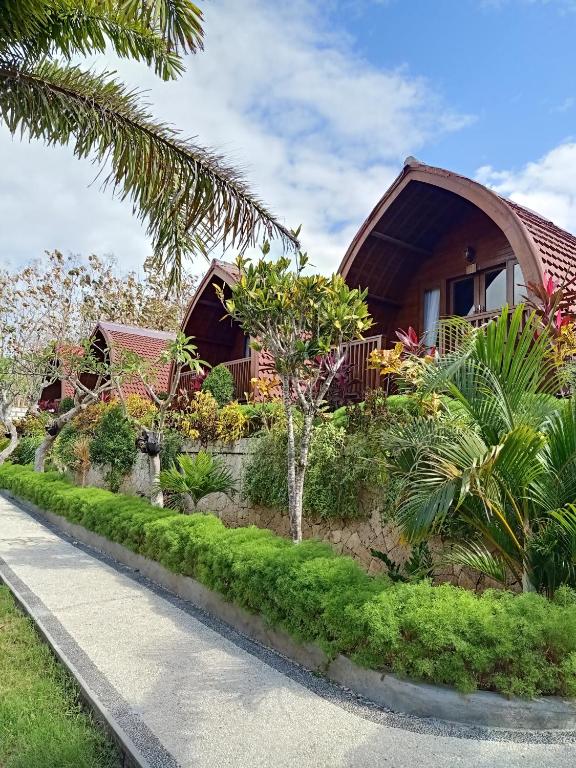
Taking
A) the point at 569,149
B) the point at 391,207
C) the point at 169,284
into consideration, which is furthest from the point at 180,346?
the point at 569,149

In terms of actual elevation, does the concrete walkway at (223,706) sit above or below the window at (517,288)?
below

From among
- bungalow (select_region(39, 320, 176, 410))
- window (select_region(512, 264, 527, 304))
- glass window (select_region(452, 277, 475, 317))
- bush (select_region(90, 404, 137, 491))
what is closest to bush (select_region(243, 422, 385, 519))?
window (select_region(512, 264, 527, 304))

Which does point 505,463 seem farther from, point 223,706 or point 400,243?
point 400,243

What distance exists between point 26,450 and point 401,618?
22.3 m

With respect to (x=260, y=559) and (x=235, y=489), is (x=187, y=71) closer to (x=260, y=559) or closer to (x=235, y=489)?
(x=260, y=559)

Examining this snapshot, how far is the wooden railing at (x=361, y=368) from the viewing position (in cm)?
941

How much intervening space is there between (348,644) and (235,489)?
5.17 meters

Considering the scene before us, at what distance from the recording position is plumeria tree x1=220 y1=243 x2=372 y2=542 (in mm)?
6387

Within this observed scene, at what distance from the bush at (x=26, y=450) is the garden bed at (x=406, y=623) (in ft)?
61.6

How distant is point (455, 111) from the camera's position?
6.10 metres

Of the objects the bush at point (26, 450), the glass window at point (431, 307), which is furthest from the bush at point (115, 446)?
the bush at point (26, 450)

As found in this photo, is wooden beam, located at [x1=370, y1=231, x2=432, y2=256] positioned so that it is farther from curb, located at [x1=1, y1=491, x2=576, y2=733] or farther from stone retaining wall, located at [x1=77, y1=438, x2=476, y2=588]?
curb, located at [x1=1, y1=491, x2=576, y2=733]

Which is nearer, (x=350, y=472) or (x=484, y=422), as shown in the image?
(x=484, y=422)

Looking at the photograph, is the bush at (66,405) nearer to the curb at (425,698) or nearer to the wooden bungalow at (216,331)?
the wooden bungalow at (216,331)
